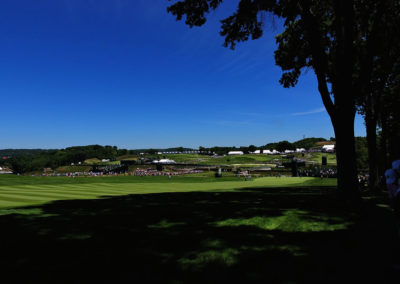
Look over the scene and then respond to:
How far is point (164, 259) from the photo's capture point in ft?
12.3

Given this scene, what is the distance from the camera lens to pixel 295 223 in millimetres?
5598

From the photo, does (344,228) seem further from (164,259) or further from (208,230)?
(164,259)

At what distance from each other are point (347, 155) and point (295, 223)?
4105 millimetres

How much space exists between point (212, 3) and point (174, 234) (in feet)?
29.2

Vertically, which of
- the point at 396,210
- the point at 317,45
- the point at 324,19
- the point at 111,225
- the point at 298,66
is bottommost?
the point at 111,225

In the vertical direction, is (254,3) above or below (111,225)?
above

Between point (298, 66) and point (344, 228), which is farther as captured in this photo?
point (298, 66)

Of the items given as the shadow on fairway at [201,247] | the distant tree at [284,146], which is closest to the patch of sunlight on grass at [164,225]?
the shadow on fairway at [201,247]

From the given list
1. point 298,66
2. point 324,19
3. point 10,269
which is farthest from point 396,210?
point 324,19

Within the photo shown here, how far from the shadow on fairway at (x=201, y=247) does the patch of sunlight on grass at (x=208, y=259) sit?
0.02 metres

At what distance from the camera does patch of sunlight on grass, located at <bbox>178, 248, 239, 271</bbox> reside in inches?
138

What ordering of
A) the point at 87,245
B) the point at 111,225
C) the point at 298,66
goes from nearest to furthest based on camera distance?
the point at 87,245 → the point at 111,225 → the point at 298,66

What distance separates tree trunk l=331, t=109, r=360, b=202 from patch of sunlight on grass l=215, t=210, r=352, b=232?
2666 millimetres

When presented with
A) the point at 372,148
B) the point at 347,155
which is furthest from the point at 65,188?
the point at 372,148
